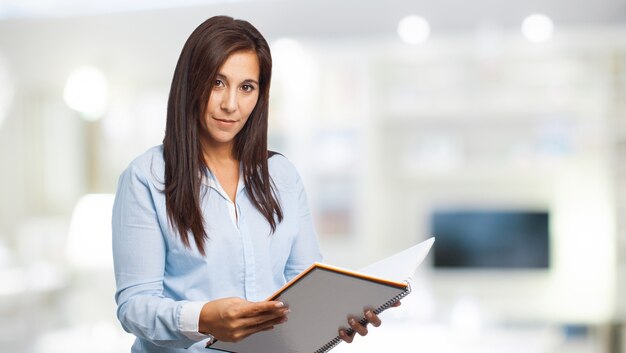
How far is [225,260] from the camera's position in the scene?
1.12 m

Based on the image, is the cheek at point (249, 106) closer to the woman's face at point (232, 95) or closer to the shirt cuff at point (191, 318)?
the woman's face at point (232, 95)

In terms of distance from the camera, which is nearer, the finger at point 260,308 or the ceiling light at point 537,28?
the finger at point 260,308

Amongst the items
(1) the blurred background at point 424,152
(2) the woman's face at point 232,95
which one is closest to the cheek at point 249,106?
(2) the woman's face at point 232,95

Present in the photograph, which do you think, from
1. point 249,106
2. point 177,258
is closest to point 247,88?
point 249,106

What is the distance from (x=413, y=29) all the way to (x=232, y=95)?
392 centimetres

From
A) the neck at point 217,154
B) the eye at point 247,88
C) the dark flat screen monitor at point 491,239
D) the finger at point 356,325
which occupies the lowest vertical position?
the dark flat screen monitor at point 491,239

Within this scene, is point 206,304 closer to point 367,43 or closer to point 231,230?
point 231,230

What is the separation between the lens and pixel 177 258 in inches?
43.6

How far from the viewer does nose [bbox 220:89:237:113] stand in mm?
1094

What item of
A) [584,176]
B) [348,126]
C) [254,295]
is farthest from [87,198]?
[254,295]

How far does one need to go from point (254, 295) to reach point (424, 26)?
13.0 feet

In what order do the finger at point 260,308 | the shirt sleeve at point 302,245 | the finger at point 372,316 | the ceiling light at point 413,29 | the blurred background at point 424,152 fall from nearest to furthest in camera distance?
1. the finger at point 260,308
2. the finger at point 372,316
3. the shirt sleeve at point 302,245
4. the blurred background at point 424,152
5. the ceiling light at point 413,29

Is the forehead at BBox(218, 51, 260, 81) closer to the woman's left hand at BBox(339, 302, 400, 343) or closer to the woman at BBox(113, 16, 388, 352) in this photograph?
the woman at BBox(113, 16, 388, 352)

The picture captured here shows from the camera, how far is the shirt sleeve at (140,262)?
105 cm
